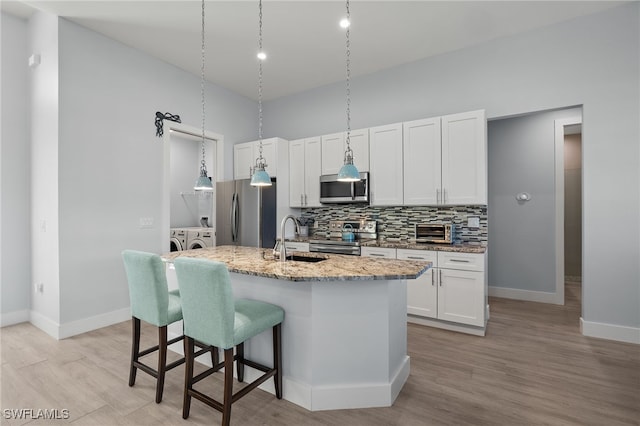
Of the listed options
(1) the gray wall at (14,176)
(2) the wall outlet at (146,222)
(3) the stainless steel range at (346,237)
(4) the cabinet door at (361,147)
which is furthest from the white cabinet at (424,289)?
(1) the gray wall at (14,176)

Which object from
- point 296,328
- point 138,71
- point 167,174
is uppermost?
point 138,71

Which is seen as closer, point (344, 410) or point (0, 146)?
point (344, 410)

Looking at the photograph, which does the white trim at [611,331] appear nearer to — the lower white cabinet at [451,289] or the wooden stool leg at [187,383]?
the lower white cabinet at [451,289]

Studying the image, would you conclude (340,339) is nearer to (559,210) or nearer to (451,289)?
(451,289)

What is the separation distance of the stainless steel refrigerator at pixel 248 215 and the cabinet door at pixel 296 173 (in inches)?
12.1

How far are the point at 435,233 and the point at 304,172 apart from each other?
83.4 inches

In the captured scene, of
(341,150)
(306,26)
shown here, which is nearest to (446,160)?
(341,150)

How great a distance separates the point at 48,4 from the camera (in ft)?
9.86

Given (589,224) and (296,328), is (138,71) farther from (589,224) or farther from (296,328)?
(589,224)

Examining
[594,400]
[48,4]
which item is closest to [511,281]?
[594,400]

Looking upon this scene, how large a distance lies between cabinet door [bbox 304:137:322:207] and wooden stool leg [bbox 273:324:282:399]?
2760 millimetres

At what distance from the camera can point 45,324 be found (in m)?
3.37

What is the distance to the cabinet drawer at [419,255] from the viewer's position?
11.4ft

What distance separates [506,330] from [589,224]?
1.39m
